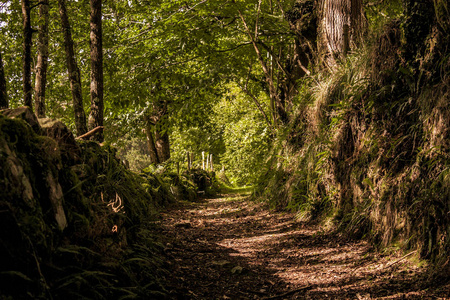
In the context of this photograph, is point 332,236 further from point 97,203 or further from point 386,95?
point 97,203

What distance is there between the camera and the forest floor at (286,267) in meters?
2.67

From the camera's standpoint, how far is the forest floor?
105 inches

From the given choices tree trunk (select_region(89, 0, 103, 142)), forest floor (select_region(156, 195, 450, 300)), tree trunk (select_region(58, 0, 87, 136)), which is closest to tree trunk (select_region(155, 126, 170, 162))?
tree trunk (select_region(58, 0, 87, 136))

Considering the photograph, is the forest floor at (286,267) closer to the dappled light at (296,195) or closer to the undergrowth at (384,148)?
the dappled light at (296,195)

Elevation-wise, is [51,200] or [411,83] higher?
[411,83]

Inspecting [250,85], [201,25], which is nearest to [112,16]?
[201,25]

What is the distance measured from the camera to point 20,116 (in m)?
2.40

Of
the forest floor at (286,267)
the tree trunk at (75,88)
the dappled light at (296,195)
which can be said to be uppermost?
the tree trunk at (75,88)

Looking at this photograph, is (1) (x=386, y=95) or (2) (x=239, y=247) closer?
(1) (x=386, y=95)

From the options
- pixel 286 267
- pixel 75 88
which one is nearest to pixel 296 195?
pixel 286 267

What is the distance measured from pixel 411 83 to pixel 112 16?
35.2ft

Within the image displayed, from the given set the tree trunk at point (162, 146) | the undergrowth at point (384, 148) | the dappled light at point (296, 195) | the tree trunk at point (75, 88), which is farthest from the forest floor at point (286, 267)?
the tree trunk at point (162, 146)

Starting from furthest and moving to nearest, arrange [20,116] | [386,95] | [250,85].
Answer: [250,85], [386,95], [20,116]

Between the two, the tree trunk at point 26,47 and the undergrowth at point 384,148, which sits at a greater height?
the tree trunk at point 26,47
